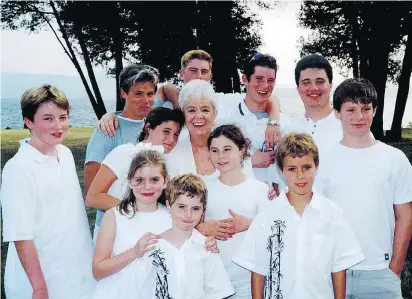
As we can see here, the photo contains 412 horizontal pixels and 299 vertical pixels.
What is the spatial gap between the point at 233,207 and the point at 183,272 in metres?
0.60

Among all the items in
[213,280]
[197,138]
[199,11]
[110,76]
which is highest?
[199,11]

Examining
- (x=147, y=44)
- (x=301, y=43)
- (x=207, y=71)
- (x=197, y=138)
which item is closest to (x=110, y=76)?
(x=147, y=44)

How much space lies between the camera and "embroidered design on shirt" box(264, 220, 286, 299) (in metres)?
3.12

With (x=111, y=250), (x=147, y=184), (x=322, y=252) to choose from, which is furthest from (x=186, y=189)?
(x=322, y=252)

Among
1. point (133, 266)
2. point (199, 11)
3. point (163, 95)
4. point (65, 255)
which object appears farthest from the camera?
point (199, 11)

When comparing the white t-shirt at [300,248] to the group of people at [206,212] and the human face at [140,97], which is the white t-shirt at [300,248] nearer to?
the group of people at [206,212]

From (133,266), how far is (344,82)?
200 cm

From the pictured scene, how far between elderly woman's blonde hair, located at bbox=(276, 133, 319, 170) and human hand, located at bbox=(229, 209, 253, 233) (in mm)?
427

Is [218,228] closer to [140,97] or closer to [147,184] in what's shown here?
[147,184]

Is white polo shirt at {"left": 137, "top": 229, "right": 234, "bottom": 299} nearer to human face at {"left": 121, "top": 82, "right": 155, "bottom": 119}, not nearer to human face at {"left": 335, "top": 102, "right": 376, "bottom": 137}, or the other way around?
human face at {"left": 335, "top": 102, "right": 376, "bottom": 137}

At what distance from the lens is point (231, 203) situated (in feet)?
11.3

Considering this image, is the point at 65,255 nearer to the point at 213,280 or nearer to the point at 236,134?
the point at 213,280

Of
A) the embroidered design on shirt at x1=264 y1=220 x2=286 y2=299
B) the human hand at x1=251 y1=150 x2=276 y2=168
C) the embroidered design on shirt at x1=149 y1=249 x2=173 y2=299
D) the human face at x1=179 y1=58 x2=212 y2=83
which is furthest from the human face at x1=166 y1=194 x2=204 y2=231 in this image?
the human face at x1=179 y1=58 x2=212 y2=83

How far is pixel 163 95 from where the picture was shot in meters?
4.76
